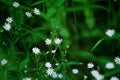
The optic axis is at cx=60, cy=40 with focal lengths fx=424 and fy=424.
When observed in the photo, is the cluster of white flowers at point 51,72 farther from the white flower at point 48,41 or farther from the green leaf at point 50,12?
the green leaf at point 50,12

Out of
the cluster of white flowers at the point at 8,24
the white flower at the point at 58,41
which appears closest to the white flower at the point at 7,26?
the cluster of white flowers at the point at 8,24

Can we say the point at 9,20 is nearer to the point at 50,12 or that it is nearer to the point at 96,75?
the point at 50,12

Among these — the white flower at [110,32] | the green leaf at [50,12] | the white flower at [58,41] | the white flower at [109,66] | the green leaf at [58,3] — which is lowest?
the white flower at [109,66]

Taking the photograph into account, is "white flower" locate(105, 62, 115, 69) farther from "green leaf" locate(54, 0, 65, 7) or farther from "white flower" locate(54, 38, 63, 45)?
"green leaf" locate(54, 0, 65, 7)

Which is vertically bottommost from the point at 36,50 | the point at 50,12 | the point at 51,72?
the point at 51,72

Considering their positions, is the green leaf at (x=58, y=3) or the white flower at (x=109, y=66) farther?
the white flower at (x=109, y=66)

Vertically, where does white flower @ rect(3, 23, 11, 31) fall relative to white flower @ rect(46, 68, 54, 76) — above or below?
above

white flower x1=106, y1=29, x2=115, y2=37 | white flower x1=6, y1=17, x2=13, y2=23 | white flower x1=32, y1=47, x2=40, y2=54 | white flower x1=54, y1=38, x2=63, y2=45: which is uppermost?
white flower x1=6, y1=17, x2=13, y2=23

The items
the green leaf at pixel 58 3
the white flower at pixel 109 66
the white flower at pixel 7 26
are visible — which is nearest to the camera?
the green leaf at pixel 58 3

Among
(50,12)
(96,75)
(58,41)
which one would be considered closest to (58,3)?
(50,12)

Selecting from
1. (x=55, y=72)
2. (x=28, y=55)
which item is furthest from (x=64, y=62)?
(x=28, y=55)

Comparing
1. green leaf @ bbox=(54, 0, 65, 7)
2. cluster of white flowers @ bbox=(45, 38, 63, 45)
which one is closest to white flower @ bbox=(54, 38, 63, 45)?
cluster of white flowers @ bbox=(45, 38, 63, 45)
